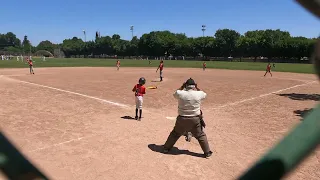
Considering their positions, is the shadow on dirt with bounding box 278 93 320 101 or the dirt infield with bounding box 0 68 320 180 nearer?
the dirt infield with bounding box 0 68 320 180

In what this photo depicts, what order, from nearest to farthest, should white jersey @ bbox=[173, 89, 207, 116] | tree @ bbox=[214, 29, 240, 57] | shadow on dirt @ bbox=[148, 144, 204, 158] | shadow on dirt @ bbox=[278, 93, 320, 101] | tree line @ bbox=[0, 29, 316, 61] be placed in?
1. white jersey @ bbox=[173, 89, 207, 116]
2. shadow on dirt @ bbox=[148, 144, 204, 158]
3. shadow on dirt @ bbox=[278, 93, 320, 101]
4. tree line @ bbox=[0, 29, 316, 61]
5. tree @ bbox=[214, 29, 240, 57]

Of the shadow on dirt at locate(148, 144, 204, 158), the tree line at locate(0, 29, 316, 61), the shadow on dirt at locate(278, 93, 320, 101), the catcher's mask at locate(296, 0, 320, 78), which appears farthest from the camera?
the tree line at locate(0, 29, 316, 61)

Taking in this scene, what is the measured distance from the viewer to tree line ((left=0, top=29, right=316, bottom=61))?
8692 centimetres

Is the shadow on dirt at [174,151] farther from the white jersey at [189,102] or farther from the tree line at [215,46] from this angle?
the tree line at [215,46]

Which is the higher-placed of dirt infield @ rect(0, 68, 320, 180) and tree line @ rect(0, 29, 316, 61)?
tree line @ rect(0, 29, 316, 61)

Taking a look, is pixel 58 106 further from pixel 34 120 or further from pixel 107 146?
pixel 107 146

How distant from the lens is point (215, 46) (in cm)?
10212

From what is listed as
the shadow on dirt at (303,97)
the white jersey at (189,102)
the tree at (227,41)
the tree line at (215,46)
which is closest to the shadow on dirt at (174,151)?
the white jersey at (189,102)

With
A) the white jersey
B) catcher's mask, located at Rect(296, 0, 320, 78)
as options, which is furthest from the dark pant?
catcher's mask, located at Rect(296, 0, 320, 78)

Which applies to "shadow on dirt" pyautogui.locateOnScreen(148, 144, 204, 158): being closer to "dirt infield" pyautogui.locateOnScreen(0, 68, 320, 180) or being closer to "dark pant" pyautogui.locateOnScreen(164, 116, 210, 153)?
"dirt infield" pyautogui.locateOnScreen(0, 68, 320, 180)

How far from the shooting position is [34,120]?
1091cm

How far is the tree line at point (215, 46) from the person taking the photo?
86919 mm

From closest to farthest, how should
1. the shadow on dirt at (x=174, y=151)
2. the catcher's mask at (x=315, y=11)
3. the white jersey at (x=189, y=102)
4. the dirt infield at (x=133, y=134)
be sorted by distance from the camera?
the catcher's mask at (x=315, y=11) < the dirt infield at (x=133, y=134) < the white jersey at (x=189, y=102) < the shadow on dirt at (x=174, y=151)

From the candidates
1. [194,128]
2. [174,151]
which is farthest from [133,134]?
[194,128]
